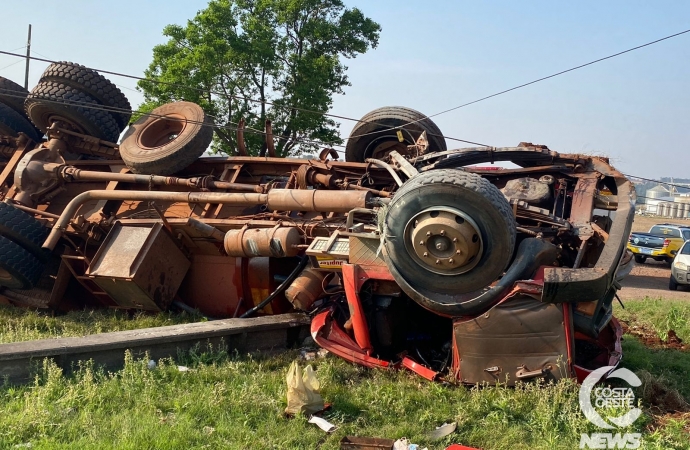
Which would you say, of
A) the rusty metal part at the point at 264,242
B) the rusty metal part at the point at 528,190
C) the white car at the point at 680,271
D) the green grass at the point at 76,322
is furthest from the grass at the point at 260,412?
the white car at the point at 680,271

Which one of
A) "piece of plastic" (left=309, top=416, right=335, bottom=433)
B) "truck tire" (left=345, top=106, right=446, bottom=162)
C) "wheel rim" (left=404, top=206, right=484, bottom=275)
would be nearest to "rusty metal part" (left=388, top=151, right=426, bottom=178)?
"wheel rim" (left=404, top=206, right=484, bottom=275)

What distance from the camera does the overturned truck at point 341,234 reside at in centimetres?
440

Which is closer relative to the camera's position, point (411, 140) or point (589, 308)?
point (589, 308)

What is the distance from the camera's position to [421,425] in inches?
160

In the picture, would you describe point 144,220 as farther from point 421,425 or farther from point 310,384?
point 421,425

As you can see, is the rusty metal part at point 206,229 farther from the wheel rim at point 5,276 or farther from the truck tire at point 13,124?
the truck tire at point 13,124

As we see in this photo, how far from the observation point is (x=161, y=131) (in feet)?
27.6

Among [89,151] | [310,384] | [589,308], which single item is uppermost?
[89,151]

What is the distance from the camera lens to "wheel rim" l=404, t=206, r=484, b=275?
14.2 feet

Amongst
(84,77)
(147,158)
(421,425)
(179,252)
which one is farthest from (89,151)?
(421,425)

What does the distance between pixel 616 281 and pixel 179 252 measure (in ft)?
14.1

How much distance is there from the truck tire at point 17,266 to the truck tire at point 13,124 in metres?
2.98

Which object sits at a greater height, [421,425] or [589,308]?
[589,308]

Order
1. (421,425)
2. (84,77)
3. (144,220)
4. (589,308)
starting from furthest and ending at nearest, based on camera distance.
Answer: (84,77), (144,220), (589,308), (421,425)
